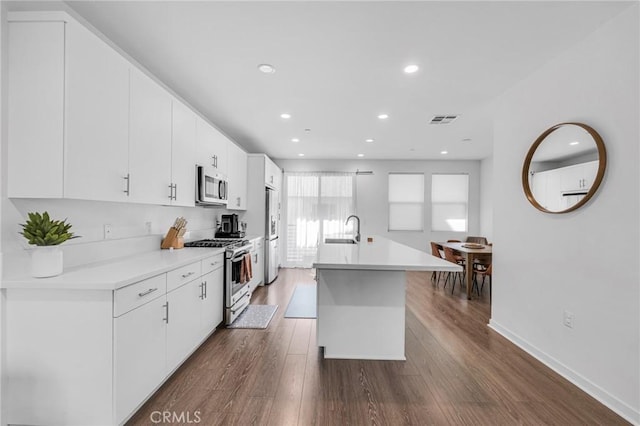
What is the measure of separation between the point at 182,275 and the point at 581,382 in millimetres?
3185

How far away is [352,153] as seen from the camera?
6000 millimetres

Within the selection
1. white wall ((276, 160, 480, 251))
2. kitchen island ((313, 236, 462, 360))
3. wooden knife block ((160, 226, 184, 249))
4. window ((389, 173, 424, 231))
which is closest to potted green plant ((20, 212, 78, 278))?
wooden knife block ((160, 226, 184, 249))

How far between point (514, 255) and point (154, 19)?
376 cm

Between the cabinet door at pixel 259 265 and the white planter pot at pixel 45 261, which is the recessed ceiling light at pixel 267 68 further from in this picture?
the cabinet door at pixel 259 265

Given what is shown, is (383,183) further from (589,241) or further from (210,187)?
(589,241)

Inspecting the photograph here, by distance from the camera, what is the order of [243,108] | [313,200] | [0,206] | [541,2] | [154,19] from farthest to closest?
[313,200] < [243,108] < [154,19] < [541,2] < [0,206]

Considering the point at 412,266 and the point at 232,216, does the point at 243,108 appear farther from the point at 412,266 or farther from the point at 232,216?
the point at 412,266

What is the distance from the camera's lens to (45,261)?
1.57 metres

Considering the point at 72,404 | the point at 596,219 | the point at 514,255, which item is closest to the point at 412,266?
the point at 596,219

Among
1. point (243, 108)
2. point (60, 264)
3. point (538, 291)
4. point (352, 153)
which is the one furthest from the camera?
point (352, 153)

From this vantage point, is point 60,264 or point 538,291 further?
point 538,291

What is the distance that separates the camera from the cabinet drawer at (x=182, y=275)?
2.06 metres

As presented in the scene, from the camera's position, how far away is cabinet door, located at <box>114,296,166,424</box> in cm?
156

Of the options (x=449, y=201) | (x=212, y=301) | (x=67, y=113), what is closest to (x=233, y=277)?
(x=212, y=301)
